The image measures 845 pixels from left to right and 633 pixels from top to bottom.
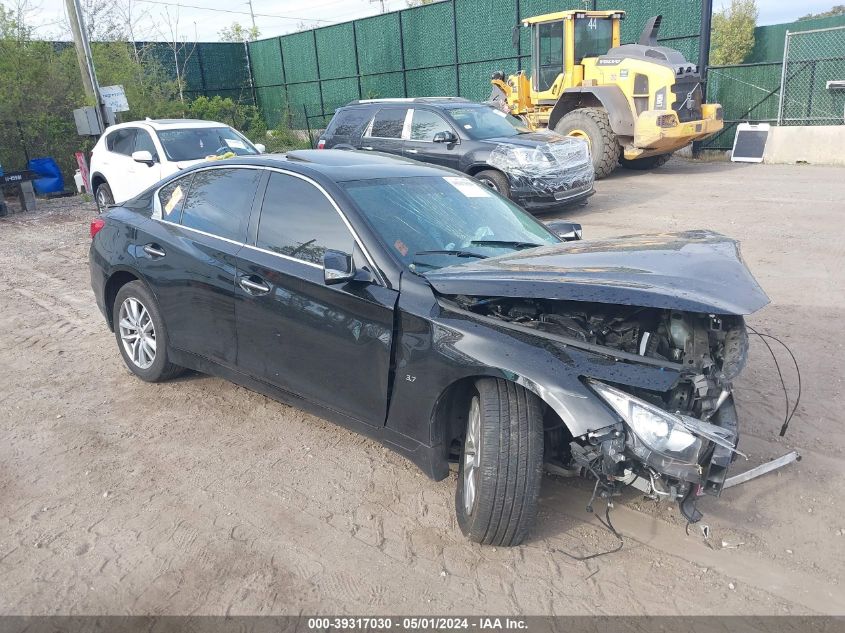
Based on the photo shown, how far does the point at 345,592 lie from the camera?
3031mm

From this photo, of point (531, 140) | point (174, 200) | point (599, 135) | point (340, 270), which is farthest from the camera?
point (599, 135)

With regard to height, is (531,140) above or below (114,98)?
below

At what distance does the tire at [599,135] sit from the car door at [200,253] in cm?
1139

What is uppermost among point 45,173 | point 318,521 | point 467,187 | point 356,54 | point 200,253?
point 356,54

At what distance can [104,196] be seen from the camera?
1281cm

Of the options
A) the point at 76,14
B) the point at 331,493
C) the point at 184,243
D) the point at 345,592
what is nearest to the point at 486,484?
the point at 345,592

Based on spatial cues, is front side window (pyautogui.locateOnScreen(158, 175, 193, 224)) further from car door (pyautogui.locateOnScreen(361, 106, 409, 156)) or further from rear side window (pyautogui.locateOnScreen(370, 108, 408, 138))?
rear side window (pyautogui.locateOnScreen(370, 108, 408, 138))

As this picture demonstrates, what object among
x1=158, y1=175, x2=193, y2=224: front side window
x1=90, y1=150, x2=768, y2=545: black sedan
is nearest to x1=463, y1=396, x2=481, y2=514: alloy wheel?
x1=90, y1=150, x2=768, y2=545: black sedan

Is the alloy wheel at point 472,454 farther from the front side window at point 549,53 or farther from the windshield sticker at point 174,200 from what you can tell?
the front side window at point 549,53

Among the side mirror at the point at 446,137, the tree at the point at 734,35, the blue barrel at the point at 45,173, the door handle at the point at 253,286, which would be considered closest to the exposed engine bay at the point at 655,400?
the door handle at the point at 253,286

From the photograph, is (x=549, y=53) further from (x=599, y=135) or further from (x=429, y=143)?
(x=429, y=143)

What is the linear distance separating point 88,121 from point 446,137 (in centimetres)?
889

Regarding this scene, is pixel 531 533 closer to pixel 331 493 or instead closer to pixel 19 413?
pixel 331 493

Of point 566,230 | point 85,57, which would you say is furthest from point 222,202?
point 85,57
